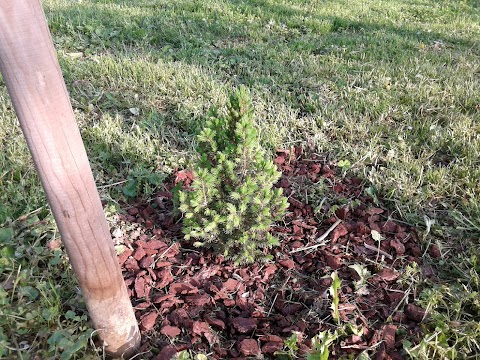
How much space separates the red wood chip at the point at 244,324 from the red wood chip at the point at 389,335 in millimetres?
619

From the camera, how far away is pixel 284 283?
2.25 meters

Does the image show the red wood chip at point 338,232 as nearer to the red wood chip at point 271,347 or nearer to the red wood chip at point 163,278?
the red wood chip at point 271,347

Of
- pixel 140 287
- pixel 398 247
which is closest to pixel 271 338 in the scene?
pixel 140 287

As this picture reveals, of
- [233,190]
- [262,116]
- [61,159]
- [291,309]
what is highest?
[61,159]

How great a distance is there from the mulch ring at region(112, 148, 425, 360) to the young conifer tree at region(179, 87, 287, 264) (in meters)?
0.19

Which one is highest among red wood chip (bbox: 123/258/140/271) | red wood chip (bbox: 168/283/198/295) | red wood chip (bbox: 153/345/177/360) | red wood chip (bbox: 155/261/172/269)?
red wood chip (bbox: 153/345/177/360)

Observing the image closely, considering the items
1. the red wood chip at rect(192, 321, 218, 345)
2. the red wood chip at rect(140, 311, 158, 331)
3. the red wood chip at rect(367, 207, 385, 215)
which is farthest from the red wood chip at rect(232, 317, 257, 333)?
the red wood chip at rect(367, 207, 385, 215)

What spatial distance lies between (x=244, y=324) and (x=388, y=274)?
2.77 feet

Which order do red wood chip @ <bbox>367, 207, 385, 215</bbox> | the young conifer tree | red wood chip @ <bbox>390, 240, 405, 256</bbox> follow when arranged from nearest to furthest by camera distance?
the young conifer tree, red wood chip @ <bbox>390, 240, 405, 256</bbox>, red wood chip @ <bbox>367, 207, 385, 215</bbox>

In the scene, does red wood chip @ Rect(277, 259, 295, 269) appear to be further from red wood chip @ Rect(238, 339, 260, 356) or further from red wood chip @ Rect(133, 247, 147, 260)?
red wood chip @ Rect(133, 247, 147, 260)

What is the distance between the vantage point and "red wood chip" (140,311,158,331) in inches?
78.7

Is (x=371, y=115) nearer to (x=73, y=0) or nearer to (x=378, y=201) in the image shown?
(x=378, y=201)

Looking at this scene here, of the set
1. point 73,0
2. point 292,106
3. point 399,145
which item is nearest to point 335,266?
point 399,145

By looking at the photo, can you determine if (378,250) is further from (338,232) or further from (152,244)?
(152,244)
